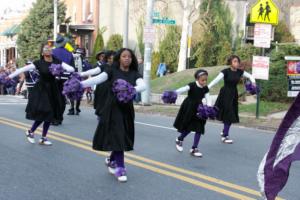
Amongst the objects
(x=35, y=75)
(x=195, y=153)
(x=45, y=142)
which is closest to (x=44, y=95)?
(x=45, y=142)

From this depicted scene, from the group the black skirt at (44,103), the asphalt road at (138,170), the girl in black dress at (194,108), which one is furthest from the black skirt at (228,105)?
the black skirt at (44,103)

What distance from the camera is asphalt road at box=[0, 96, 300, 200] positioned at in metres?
6.14

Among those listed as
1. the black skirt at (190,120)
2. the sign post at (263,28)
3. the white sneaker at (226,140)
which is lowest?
the white sneaker at (226,140)

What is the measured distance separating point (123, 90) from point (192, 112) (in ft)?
9.20

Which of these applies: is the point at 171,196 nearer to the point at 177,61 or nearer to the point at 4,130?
the point at 4,130

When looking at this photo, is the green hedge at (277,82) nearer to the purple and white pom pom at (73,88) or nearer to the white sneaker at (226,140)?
the white sneaker at (226,140)

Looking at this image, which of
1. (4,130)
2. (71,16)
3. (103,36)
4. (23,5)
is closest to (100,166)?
(4,130)

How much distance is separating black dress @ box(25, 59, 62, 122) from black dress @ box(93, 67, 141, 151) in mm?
2572

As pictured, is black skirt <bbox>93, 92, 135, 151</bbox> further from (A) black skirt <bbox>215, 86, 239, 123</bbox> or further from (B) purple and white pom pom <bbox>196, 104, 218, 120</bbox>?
(A) black skirt <bbox>215, 86, 239, 123</bbox>

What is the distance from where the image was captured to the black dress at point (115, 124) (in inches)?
263

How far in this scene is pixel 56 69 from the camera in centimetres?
873

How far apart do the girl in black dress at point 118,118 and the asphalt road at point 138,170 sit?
42cm

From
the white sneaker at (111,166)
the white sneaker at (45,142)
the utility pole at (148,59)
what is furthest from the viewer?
the utility pole at (148,59)

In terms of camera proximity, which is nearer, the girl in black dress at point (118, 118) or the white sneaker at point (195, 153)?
the girl in black dress at point (118, 118)
